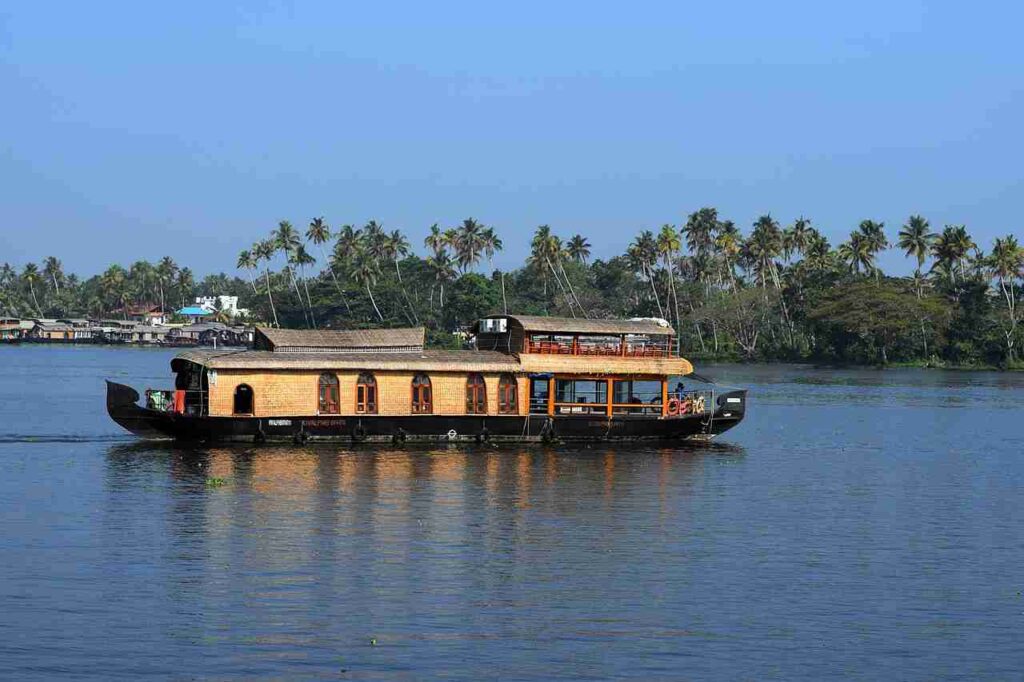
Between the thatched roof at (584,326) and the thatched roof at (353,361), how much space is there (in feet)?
3.93

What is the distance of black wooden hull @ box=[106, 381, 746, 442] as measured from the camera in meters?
38.3

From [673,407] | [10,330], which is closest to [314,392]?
[673,407]

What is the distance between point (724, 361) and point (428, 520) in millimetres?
97427

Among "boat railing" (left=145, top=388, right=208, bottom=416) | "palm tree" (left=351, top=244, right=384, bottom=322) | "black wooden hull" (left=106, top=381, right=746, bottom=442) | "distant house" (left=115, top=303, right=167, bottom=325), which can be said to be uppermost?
"palm tree" (left=351, top=244, right=384, bottom=322)

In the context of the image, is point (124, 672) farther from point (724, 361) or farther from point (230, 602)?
point (724, 361)

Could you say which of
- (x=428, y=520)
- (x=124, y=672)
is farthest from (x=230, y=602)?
(x=428, y=520)

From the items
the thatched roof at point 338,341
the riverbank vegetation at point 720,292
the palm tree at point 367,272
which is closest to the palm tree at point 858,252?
the riverbank vegetation at point 720,292

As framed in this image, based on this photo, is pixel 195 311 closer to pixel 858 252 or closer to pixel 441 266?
pixel 441 266

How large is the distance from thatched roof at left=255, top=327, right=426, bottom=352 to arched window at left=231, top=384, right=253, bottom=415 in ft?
4.79

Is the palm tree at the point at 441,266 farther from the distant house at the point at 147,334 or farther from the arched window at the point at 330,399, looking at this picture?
the arched window at the point at 330,399

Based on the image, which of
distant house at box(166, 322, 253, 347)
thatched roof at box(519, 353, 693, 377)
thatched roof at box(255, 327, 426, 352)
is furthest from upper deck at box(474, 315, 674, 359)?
distant house at box(166, 322, 253, 347)

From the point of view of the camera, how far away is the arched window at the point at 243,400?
3825 centimetres

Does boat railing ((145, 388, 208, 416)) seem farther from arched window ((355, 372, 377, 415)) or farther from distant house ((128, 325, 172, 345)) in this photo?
distant house ((128, 325, 172, 345))

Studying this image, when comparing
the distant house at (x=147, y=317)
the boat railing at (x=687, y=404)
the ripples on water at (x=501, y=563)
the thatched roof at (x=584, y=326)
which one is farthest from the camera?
the distant house at (x=147, y=317)
